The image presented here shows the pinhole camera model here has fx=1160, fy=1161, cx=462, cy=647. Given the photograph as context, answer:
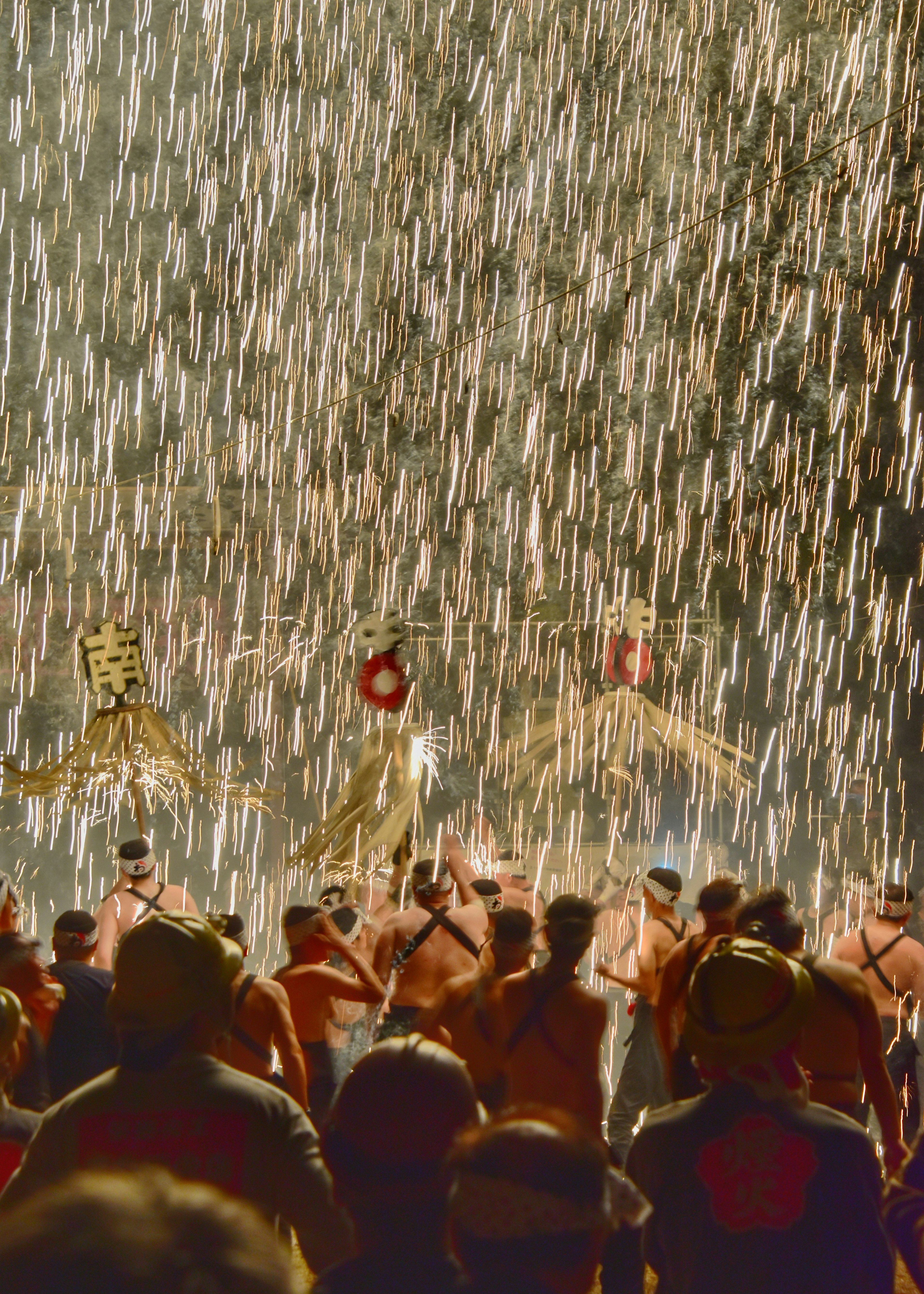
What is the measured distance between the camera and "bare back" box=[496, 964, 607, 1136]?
11.1ft

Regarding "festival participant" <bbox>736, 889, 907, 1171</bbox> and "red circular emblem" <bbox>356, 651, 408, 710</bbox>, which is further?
"red circular emblem" <bbox>356, 651, 408, 710</bbox>

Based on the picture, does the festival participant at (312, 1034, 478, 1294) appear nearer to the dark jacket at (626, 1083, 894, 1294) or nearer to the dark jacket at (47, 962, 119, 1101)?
the dark jacket at (626, 1083, 894, 1294)

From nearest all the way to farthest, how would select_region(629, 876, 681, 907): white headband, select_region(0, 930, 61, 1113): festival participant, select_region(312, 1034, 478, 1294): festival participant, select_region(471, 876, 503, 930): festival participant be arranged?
select_region(312, 1034, 478, 1294): festival participant → select_region(0, 930, 61, 1113): festival participant → select_region(629, 876, 681, 907): white headband → select_region(471, 876, 503, 930): festival participant

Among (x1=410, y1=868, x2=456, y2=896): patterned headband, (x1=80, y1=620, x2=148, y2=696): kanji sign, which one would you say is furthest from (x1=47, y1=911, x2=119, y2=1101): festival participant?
(x1=80, y1=620, x2=148, y2=696): kanji sign

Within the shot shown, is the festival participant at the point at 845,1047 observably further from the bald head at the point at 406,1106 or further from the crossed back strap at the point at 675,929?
the bald head at the point at 406,1106

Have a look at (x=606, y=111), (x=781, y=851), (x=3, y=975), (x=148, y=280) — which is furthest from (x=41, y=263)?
(x=3, y=975)

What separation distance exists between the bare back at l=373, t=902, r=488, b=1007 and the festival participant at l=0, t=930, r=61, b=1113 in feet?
4.93

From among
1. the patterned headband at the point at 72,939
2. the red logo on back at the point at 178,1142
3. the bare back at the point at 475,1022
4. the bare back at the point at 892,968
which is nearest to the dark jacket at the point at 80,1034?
the patterned headband at the point at 72,939

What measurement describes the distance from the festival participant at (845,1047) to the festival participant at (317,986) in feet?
5.12

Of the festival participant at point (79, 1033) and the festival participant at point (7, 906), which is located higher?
the festival participant at point (7, 906)

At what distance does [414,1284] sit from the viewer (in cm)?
143

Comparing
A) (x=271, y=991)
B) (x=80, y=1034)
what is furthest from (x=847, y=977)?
(x=80, y=1034)

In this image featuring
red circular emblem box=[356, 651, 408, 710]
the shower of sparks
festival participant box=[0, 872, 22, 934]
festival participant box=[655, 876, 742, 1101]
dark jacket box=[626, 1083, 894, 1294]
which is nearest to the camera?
dark jacket box=[626, 1083, 894, 1294]

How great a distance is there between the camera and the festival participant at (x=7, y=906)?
4.28 m
